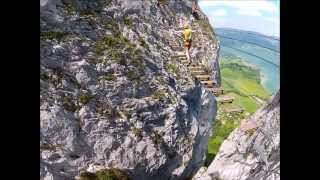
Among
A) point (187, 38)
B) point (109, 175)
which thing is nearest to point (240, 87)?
point (187, 38)

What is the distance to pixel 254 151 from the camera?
15.0 ft

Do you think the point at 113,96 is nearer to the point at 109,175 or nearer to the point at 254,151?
the point at 109,175

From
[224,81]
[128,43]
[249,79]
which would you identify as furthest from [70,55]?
[249,79]

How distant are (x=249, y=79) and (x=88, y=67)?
1284cm

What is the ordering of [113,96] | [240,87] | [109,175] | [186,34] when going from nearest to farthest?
[109,175] → [113,96] → [186,34] → [240,87]

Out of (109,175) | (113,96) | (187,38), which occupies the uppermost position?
(187,38)

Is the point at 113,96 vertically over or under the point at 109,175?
over

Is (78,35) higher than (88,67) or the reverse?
higher

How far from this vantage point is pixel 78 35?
4895mm

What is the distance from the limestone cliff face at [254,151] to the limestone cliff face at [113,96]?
58 centimetres

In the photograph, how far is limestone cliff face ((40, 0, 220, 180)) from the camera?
4.48 meters

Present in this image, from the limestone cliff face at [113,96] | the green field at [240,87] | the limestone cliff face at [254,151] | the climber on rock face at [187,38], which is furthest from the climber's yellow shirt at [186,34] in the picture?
the green field at [240,87]

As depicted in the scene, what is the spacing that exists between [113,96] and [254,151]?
146 cm
